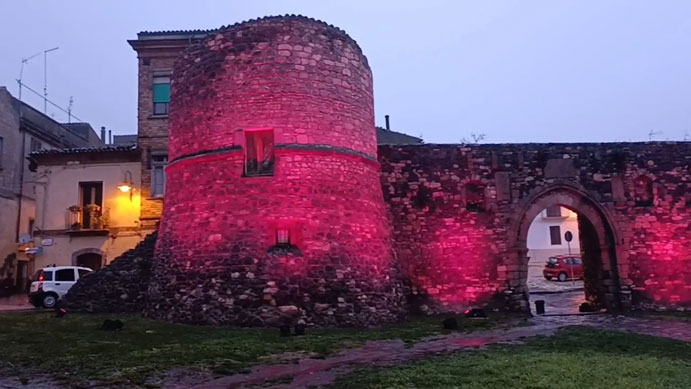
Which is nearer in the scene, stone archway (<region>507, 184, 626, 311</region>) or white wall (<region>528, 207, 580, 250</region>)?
stone archway (<region>507, 184, 626, 311</region>)

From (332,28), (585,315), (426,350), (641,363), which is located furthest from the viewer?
(585,315)

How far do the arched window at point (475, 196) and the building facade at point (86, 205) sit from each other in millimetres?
11351

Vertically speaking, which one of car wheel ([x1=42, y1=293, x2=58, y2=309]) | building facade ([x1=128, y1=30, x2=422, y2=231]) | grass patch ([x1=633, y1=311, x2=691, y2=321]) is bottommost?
grass patch ([x1=633, y1=311, x2=691, y2=321])

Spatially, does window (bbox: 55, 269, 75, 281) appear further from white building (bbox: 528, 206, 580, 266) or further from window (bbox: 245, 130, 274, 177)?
white building (bbox: 528, 206, 580, 266)

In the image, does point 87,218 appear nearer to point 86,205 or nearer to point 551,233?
point 86,205

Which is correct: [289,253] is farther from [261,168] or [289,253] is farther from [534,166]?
[534,166]

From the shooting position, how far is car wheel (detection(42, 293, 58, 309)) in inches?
663

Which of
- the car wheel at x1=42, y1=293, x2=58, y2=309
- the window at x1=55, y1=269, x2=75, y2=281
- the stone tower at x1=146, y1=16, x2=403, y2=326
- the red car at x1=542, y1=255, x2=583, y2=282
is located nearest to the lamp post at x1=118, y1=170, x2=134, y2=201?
the window at x1=55, y1=269, x2=75, y2=281

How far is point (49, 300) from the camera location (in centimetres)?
1686

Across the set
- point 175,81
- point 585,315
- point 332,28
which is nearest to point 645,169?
point 585,315

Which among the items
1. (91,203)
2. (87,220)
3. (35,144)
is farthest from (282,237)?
(35,144)

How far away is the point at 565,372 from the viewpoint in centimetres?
651

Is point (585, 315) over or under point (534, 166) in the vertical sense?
under

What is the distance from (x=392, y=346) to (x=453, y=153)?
7.98 m
